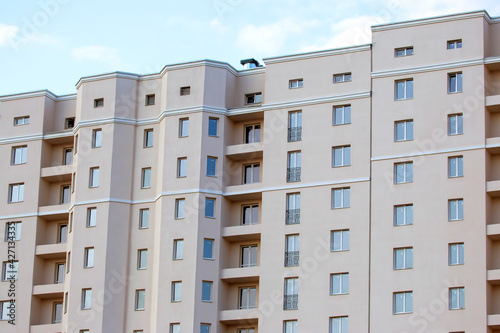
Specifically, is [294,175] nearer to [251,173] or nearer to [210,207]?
[251,173]

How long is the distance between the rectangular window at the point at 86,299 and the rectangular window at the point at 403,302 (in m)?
20.2

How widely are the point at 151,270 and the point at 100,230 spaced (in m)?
4.50

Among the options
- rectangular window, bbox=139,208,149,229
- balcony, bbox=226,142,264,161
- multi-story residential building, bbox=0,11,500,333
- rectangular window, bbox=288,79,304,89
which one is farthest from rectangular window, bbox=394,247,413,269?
rectangular window, bbox=139,208,149,229

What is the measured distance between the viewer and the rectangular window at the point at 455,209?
73.0 meters

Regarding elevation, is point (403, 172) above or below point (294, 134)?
below

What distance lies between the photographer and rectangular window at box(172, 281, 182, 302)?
78.2m

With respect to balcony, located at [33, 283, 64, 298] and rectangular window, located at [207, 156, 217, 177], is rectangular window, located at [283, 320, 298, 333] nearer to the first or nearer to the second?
rectangular window, located at [207, 156, 217, 177]

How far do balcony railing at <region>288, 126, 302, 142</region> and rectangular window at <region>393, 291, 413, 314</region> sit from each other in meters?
12.4

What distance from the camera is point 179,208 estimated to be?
80250 mm

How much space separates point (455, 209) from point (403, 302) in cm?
624

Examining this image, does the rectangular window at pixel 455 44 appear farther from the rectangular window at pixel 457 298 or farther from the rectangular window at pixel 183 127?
the rectangular window at pixel 183 127

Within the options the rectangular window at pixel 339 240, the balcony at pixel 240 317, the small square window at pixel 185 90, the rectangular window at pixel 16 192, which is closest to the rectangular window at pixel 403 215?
the rectangular window at pixel 339 240

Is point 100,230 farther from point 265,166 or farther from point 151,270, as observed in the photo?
point 265,166

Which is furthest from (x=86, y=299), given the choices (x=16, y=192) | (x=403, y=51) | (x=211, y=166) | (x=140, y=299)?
(x=403, y=51)
